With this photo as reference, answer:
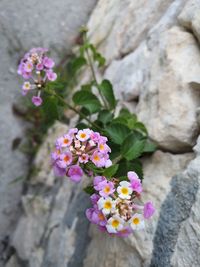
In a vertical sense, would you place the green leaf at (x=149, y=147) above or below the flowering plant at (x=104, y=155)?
below

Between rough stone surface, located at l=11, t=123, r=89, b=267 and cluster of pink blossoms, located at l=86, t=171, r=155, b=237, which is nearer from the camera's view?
cluster of pink blossoms, located at l=86, t=171, r=155, b=237

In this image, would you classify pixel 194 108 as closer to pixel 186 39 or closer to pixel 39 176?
pixel 186 39

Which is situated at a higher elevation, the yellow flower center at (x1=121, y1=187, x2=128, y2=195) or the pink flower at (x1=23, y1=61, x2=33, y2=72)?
the pink flower at (x1=23, y1=61, x2=33, y2=72)

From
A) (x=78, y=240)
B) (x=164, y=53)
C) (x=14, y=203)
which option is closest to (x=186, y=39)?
(x=164, y=53)

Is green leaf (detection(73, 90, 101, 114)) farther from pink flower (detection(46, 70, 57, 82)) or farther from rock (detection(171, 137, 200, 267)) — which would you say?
rock (detection(171, 137, 200, 267))

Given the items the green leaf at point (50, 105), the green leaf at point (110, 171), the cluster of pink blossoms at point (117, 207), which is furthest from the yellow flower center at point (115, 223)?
the green leaf at point (50, 105)

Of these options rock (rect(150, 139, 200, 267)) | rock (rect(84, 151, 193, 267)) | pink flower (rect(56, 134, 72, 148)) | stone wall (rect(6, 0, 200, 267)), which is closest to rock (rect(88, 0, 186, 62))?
stone wall (rect(6, 0, 200, 267))

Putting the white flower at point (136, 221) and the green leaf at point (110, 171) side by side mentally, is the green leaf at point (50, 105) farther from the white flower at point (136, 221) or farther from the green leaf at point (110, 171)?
the white flower at point (136, 221)
